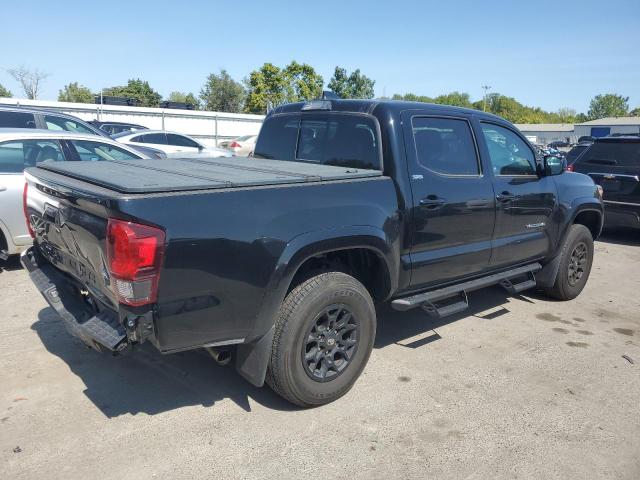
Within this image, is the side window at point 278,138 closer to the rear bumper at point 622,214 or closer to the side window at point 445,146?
the side window at point 445,146

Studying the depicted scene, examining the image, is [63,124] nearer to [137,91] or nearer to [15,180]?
[15,180]

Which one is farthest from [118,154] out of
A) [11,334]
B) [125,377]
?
[125,377]

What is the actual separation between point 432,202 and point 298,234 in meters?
1.31

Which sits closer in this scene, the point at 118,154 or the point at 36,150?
the point at 36,150

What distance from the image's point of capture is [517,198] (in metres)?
4.75

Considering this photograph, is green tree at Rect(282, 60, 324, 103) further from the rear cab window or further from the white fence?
the rear cab window

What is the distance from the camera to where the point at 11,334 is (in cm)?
440

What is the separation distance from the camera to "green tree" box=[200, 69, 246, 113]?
61.8 meters

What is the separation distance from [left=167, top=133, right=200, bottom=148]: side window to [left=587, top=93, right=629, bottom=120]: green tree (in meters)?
116

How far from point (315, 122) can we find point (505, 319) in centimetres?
271

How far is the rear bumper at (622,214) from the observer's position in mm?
8781

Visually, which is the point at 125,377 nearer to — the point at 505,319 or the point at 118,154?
the point at 505,319

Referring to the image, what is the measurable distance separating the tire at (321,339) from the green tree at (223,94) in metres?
61.4

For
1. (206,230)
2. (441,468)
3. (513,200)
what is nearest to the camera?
(206,230)
